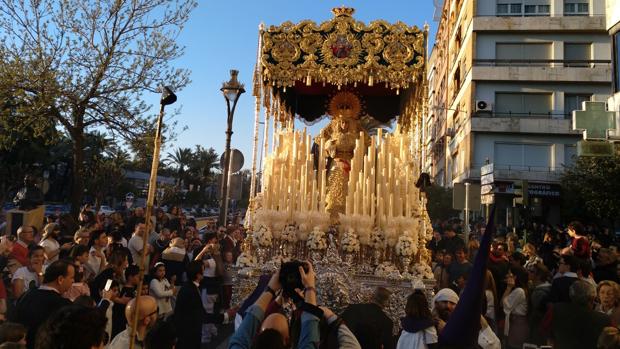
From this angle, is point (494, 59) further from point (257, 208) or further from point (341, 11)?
point (257, 208)

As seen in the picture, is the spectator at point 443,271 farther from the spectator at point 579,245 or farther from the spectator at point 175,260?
the spectator at point 175,260

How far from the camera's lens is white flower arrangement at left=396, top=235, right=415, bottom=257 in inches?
270

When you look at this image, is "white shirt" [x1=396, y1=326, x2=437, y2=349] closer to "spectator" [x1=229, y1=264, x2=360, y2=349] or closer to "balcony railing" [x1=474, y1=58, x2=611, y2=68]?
"spectator" [x1=229, y1=264, x2=360, y2=349]

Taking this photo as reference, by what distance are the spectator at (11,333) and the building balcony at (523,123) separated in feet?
89.3

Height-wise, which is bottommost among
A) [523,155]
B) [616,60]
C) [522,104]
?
[523,155]

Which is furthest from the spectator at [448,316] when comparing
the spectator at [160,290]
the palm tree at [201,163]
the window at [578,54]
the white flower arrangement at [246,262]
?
the palm tree at [201,163]

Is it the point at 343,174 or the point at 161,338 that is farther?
the point at 343,174

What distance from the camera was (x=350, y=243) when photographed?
684cm

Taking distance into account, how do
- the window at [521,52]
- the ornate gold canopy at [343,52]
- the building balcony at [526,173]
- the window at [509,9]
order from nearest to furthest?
the ornate gold canopy at [343,52] → the building balcony at [526,173] → the window at [521,52] → the window at [509,9]

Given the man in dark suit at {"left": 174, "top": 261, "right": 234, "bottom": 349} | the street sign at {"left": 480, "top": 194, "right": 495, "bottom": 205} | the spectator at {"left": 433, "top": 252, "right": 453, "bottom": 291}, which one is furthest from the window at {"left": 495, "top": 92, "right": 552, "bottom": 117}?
the man in dark suit at {"left": 174, "top": 261, "right": 234, "bottom": 349}

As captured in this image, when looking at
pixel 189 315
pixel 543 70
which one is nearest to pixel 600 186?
pixel 543 70

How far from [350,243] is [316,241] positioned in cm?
49

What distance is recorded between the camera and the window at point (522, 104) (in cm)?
2733

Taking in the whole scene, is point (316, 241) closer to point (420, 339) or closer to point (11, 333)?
point (420, 339)
